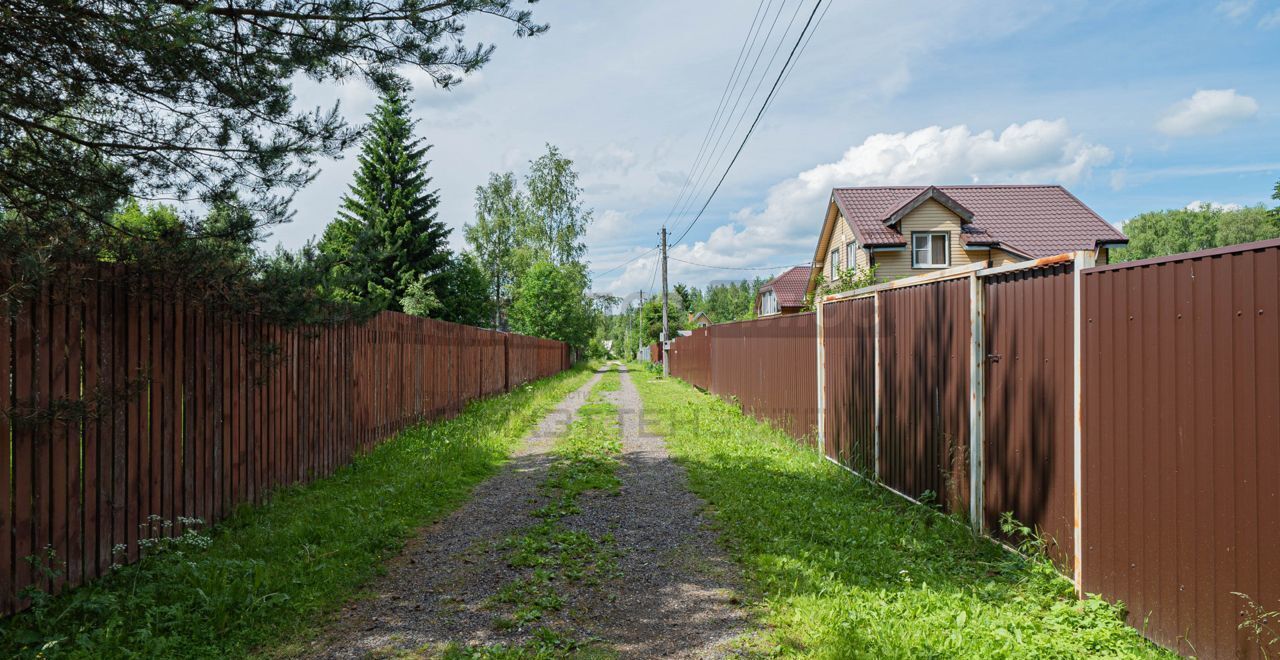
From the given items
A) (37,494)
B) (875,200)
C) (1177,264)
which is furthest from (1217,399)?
(875,200)

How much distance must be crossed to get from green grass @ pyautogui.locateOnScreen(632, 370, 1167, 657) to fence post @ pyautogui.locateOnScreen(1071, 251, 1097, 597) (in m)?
0.23

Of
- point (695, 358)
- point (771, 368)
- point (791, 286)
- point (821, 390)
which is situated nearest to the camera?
point (821, 390)

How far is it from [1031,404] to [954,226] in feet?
77.3

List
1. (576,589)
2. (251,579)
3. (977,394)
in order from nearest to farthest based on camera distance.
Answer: (251,579)
(576,589)
(977,394)

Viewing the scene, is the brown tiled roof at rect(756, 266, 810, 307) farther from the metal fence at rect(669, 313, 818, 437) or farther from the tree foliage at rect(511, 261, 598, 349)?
the metal fence at rect(669, 313, 818, 437)

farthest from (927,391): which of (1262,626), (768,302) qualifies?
(768,302)

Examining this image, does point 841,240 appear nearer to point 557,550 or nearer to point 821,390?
point 821,390

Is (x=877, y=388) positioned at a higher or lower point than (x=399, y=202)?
lower

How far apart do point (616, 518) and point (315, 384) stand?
3.71 meters

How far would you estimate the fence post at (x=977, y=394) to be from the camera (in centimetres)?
523

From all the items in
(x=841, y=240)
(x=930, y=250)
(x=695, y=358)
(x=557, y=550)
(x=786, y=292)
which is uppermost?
(x=841, y=240)

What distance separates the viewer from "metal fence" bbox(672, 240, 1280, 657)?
299cm

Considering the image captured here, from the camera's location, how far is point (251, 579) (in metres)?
4.28

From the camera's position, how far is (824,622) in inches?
148
